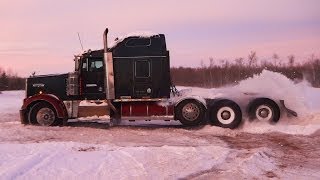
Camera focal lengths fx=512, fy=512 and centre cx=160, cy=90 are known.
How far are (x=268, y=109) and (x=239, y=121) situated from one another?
1060 millimetres

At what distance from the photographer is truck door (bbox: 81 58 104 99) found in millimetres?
17797

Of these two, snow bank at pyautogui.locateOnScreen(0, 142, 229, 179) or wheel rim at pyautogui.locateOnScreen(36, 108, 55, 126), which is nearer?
snow bank at pyautogui.locateOnScreen(0, 142, 229, 179)

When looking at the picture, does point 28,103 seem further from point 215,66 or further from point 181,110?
point 215,66

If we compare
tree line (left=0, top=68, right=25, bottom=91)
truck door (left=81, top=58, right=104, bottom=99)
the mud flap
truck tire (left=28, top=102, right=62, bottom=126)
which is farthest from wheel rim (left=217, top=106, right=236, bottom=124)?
tree line (left=0, top=68, right=25, bottom=91)

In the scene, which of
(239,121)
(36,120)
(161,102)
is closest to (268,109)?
(239,121)

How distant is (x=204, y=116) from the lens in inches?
689

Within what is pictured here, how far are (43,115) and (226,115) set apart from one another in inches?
A: 253

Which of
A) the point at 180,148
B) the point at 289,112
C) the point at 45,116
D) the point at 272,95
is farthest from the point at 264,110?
the point at 45,116

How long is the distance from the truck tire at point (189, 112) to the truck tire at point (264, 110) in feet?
5.64

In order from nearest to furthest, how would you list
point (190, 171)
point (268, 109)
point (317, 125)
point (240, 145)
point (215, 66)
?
point (190, 171) < point (240, 145) < point (317, 125) < point (268, 109) < point (215, 66)

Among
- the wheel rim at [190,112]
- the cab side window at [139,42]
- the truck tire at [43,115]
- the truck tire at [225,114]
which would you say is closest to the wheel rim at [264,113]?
the truck tire at [225,114]

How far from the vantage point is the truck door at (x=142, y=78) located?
1742 cm

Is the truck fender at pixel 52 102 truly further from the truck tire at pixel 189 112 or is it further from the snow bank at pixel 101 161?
the snow bank at pixel 101 161

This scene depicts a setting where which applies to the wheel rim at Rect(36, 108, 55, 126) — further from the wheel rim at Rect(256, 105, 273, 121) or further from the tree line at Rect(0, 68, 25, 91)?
the tree line at Rect(0, 68, 25, 91)
